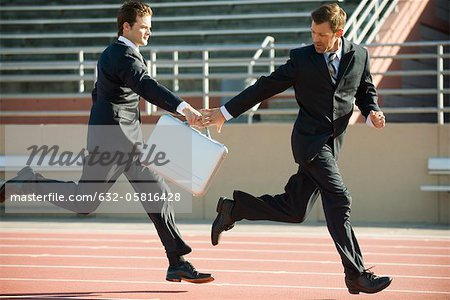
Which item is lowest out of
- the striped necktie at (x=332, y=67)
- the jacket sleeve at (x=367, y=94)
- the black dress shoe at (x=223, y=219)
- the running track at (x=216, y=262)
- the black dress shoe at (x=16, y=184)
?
the running track at (x=216, y=262)

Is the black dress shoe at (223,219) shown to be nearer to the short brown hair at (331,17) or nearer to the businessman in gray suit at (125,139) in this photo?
the businessman in gray suit at (125,139)

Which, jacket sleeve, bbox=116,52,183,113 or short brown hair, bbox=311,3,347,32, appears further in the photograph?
jacket sleeve, bbox=116,52,183,113

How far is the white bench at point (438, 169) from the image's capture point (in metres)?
12.6

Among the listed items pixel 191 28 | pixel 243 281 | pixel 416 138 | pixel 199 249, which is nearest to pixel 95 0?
pixel 191 28

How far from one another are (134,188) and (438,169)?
646 centimetres

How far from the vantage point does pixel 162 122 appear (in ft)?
22.9

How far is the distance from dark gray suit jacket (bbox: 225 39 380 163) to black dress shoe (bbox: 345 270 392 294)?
843 millimetres

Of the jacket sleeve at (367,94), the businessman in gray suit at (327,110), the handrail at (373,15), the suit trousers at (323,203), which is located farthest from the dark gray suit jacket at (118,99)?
the handrail at (373,15)

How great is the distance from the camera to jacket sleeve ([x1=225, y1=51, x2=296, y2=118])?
6727mm

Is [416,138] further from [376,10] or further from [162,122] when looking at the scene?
[162,122]

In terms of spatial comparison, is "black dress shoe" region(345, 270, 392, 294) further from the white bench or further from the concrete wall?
the concrete wall

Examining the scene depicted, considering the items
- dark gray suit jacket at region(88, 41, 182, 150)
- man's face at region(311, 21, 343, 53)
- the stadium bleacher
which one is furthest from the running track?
the stadium bleacher

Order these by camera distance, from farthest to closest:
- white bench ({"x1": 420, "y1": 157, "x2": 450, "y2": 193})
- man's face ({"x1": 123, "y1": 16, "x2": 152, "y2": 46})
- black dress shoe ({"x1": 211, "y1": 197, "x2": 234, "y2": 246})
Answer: white bench ({"x1": 420, "y1": 157, "x2": 450, "y2": 193}) < black dress shoe ({"x1": 211, "y1": 197, "x2": 234, "y2": 246}) < man's face ({"x1": 123, "y1": 16, "x2": 152, "y2": 46})

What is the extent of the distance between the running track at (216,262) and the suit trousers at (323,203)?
537 millimetres
